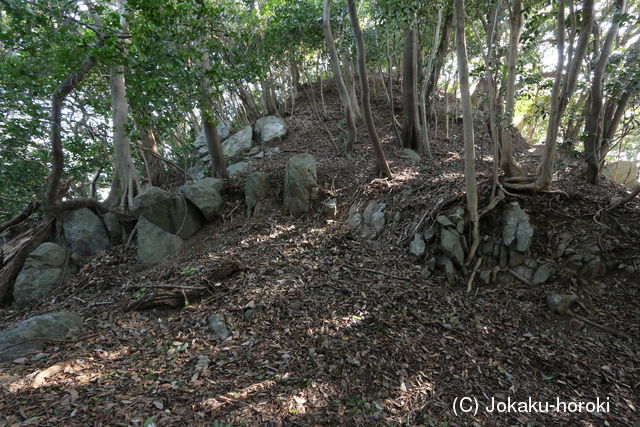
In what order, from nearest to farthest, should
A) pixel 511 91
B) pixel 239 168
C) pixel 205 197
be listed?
pixel 511 91, pixel 205 197, pixel 239 168

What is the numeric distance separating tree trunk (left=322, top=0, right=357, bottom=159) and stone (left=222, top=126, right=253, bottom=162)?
4214 mm

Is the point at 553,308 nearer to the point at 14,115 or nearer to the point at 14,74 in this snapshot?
the point at 14,74

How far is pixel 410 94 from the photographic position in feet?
28.6

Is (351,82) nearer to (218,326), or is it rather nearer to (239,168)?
(239,168)

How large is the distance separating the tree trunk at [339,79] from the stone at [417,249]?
3.97m

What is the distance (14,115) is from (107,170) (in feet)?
10.6

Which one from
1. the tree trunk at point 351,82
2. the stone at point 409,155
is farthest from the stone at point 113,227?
the tree trunk at point 351,82

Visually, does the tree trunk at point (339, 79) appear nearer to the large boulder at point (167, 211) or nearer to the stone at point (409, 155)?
the stone at point (409, 155)

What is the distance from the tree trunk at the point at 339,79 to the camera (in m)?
6.71

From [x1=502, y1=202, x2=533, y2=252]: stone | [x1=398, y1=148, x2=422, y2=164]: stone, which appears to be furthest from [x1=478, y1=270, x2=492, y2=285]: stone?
[x1=398, y1=148, x2=422, y2=164]: stone

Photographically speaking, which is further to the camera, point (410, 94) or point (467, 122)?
point (410, 94)

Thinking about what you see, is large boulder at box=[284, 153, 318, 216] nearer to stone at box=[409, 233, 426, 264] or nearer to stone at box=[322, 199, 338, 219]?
stone at box=[322, 199, 338, 219]

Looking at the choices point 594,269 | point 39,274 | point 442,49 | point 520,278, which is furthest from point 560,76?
point 39,274

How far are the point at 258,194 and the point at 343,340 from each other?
14.6 ft
